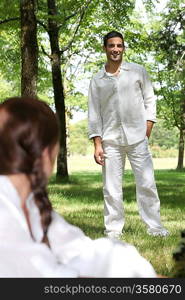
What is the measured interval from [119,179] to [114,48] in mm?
1592

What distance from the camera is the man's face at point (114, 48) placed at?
6124 mm

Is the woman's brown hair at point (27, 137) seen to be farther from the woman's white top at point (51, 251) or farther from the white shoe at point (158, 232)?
the white shoe at point (158, 232)

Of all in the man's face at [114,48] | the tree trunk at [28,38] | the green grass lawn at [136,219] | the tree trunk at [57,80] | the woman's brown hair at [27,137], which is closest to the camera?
the woman's brown hair at [27,137]

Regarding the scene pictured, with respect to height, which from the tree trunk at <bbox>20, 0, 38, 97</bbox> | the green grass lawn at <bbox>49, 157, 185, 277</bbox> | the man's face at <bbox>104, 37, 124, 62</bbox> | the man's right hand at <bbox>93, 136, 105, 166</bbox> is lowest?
the green grass lawn at <bbox>49, 157, 185, 277</bbox>

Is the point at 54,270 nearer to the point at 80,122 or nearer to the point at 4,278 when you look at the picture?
the point at 4,278

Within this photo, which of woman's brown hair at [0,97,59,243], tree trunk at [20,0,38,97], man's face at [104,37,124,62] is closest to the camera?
woman's brown hair at [0,97,59,243]

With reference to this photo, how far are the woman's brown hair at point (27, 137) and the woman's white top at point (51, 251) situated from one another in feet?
0.27

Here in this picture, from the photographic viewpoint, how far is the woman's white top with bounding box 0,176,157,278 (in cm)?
204

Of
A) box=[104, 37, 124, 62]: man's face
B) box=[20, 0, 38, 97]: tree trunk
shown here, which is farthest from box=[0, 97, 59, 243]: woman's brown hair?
box=[20, 0, 38, 97]: tree trunk

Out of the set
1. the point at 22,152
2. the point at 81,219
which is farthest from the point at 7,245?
the point at 81,219

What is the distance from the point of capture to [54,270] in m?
2.07

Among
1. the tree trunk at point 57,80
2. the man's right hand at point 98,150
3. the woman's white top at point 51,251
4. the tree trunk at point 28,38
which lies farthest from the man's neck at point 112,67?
the tree trunk at point 57,80

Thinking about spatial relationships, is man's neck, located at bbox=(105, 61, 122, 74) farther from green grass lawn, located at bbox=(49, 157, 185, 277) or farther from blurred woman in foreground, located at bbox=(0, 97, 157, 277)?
blurred woman in foreground, located at bbox=(0, 97, 157, 277)

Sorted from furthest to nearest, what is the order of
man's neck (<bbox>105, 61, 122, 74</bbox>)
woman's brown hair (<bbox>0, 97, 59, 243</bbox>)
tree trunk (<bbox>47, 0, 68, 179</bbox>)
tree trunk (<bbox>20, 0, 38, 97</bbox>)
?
tree trunk (<bbox>47, 0, 68, 179</bbox>) → tree trunk (<bbox>20, 0, 38, 97</bbox>) → man's neck (<bbox>105, 61, 122, 74</bbox>) → woman's brown hair (<bbox>0, 97, 59, 243</bbox>)
